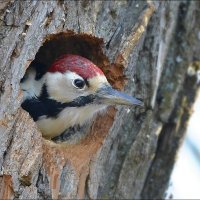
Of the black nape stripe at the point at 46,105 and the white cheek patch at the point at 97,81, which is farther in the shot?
the black nape stripe at the point at 46,105

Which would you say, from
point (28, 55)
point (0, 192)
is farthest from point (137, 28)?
point (0, 192)

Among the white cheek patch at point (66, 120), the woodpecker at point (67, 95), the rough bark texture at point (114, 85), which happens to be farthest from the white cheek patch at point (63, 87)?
the rough bark texture at point (114, 85)

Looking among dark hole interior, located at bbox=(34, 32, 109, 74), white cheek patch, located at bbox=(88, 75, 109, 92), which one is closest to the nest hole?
dark hole interior, located at bbox=(34, 32, 109, 74)

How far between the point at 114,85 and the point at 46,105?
460 millimetres

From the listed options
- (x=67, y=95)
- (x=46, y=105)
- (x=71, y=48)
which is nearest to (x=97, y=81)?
(x=67, y=95)

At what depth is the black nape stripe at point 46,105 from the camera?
16.3ft

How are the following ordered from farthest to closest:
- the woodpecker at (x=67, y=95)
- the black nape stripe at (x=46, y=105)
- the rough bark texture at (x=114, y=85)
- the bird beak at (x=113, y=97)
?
the black nape stripe at (x=46, y=105) → the woodpecker at (x=67, y=95) → the bird beak at (x=113, y=97) → the rough bark texture at (x=114, y=85)

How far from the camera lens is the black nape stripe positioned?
497 cm

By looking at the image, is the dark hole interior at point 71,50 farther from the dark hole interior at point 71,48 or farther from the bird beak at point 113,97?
the bird beak at point 113,97

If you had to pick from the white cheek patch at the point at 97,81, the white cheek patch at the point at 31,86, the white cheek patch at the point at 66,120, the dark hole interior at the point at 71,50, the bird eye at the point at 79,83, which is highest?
the dark hole interior at the point at 71,50

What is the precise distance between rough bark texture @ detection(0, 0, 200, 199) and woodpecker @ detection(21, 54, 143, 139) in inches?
5.0

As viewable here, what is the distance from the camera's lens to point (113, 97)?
4812mm

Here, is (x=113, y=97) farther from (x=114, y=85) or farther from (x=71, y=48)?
(x=71, y=48)

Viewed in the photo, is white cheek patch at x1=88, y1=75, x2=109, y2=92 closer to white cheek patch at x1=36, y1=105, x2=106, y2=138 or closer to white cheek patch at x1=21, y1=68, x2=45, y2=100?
white cheek patch at x1=36, y1=105, x2=106, y2=138
